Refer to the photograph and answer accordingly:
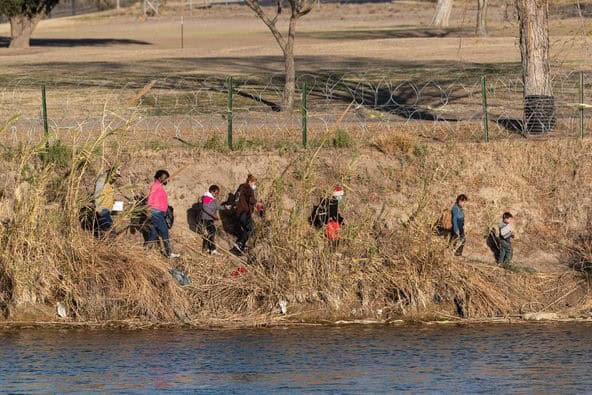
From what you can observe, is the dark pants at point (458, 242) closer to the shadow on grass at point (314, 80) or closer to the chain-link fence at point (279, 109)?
the chain-link fence at point (279, 109)

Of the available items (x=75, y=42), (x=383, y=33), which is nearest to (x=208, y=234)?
(x=383, y=33)

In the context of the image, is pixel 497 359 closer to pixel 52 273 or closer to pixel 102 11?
pixel 52 273

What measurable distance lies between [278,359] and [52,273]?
4003 millimetres

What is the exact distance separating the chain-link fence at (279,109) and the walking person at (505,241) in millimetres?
2942

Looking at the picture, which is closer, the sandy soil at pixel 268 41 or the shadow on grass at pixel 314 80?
the shadow on grass at pixel 314 80

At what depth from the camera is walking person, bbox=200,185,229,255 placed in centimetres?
2120

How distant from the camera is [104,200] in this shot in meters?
20.2

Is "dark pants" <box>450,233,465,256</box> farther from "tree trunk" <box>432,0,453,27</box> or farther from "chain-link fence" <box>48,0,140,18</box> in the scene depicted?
"chain-link fence" <box>48,0,140,18</box>

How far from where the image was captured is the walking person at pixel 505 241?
21.4m

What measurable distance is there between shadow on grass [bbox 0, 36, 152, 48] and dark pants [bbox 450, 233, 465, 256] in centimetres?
4043

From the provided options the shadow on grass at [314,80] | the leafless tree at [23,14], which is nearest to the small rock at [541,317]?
the shadow on grass at [314,80]

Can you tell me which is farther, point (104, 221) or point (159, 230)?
point (159, 230)

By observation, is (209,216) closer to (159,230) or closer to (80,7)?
(159,230)

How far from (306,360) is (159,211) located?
492 centimetres
